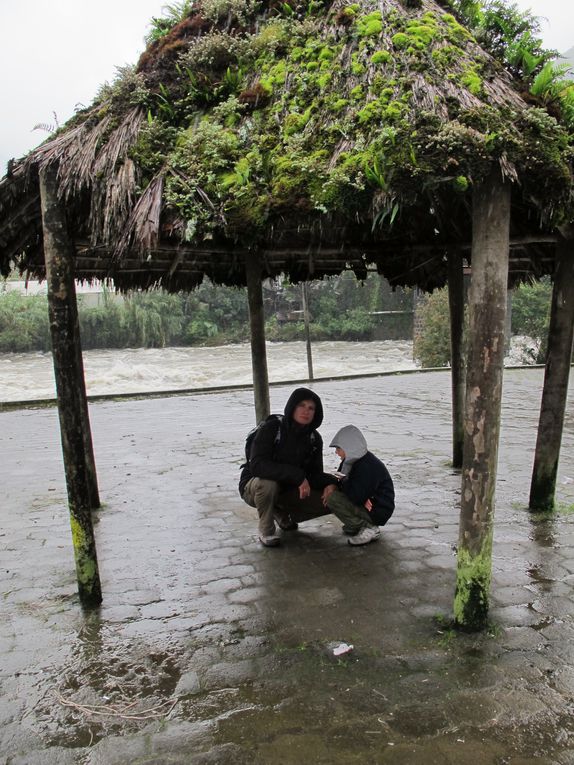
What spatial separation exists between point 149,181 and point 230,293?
33903 millimetres

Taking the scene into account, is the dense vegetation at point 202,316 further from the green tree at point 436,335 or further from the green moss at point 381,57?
the green moss at point 381,57

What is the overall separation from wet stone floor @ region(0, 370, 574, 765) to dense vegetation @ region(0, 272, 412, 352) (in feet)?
85.1

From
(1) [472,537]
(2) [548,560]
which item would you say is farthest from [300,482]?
(2) [548,560]

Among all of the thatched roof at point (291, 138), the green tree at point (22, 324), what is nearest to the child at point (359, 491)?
the thatched roof at point (291, 138)

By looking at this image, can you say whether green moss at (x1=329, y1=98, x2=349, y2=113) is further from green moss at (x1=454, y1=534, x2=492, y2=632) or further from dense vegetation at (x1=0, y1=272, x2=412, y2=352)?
dense vegetation at (x1=0, y1=272, x2=412, y2=352)

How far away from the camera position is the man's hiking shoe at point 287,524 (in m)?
4.96

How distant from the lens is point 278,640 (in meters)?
3.29

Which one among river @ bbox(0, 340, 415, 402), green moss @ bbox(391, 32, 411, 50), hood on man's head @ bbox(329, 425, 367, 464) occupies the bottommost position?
river @ bbox(0, 340, 415, 402)

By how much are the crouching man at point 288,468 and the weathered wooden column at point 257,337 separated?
3.74ft

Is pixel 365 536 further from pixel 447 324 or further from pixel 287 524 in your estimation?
pixel 447 324

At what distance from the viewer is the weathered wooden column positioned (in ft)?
18.5

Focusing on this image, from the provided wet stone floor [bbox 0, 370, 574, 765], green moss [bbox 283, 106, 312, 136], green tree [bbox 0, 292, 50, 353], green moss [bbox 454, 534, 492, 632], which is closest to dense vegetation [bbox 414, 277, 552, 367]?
wet stone floor [bbox 0, 370, 574, 765]

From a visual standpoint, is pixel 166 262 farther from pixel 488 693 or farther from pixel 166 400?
pixel 166 400

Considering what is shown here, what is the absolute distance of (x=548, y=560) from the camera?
13.7ft
